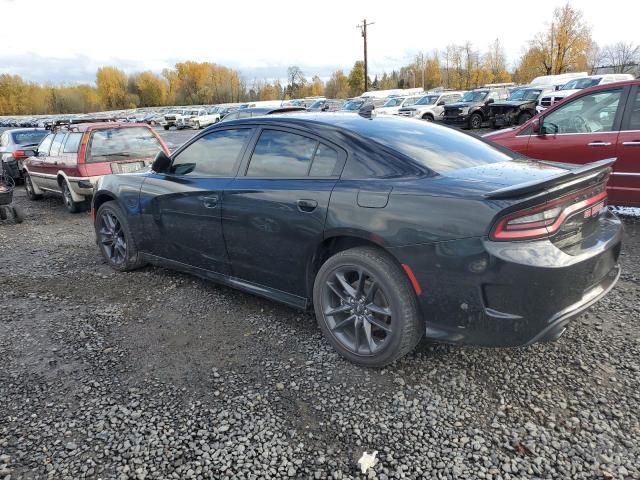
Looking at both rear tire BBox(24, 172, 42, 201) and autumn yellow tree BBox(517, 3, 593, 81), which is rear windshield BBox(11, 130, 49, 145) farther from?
autumn yellow tree BBox(517, 3, 593, 81)

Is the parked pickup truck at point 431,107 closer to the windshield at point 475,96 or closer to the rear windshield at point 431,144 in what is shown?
the windshield at point 475,96

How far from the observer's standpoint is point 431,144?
10.5 ft

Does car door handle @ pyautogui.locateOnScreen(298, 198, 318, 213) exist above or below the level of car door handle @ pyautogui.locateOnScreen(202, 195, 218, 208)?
above

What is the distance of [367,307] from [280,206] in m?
0.89

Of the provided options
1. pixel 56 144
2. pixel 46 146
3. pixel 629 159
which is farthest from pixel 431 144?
pixel 46 146

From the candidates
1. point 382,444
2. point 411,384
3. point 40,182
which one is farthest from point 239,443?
point 40,182

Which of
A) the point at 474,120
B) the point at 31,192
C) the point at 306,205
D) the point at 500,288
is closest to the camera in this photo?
the point at 500,288

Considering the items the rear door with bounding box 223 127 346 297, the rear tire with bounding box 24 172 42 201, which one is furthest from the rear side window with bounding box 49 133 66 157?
the rear door with bounding box 223 127 346 297

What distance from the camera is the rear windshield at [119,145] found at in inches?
300

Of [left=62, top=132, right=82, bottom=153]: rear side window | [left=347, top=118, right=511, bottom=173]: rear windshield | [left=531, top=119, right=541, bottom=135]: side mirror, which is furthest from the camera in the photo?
[left=62, top=132, right=82, bottom=153]: rear side window

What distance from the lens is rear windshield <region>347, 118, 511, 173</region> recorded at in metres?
2.97

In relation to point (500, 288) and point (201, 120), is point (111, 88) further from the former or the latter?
point (500, 288)

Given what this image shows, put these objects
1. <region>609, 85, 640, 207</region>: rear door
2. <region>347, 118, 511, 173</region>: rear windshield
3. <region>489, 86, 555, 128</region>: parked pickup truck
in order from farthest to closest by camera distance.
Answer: <region>489, 86, 555, 128</region>: parked pickup truck → <region>609, 85, 640, 207</region>: rear door → <region>347, 118, 511, 173</region>: rear windshield

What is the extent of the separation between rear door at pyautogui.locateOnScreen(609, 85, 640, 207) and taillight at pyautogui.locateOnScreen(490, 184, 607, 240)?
338 centimetres
